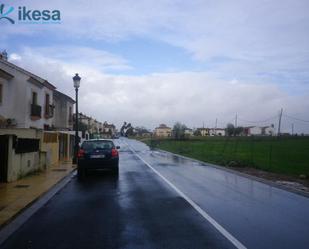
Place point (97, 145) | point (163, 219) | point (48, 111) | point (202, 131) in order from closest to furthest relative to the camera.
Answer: point (163, 219), point (97, 145), point (48, 111), point (202, 131)

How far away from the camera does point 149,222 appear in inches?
345

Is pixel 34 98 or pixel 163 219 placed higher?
pixel 34 98

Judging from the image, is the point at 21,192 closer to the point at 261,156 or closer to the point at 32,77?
the point at 32,77

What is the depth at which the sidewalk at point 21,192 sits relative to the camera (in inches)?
381

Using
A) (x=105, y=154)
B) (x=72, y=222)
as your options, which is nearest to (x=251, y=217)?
(x=72, y=222)

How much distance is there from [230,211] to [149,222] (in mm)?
2220

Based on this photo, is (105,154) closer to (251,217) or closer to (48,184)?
(48,184)

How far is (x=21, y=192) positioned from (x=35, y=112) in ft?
69.6

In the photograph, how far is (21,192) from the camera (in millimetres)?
12820

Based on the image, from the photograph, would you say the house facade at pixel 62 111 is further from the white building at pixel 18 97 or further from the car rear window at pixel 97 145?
the car rear window at pixel 97 145

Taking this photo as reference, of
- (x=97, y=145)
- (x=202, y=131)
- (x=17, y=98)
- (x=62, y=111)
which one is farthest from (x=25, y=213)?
(x=202, y=131)

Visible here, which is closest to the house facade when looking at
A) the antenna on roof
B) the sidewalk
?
the antenna on roof

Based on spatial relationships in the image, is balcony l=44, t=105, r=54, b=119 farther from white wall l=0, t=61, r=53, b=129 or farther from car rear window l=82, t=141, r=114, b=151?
car rear window l=82, t=141, r=114, b=151

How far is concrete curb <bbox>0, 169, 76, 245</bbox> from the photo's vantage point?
796 centimetres
